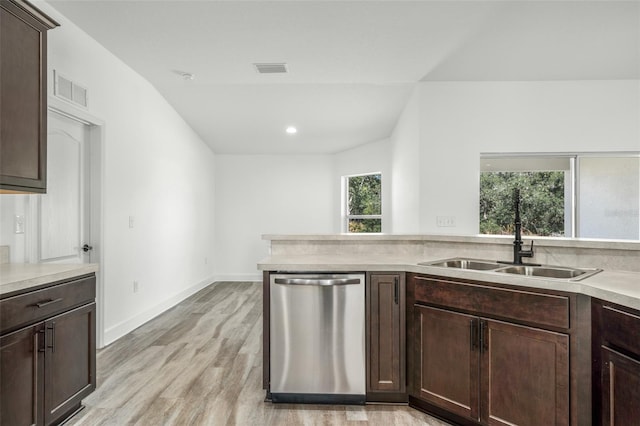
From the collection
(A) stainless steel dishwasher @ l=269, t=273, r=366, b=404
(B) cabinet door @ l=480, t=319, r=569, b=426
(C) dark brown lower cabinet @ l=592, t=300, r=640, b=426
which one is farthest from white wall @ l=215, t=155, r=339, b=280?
(C) dark brown lower cabinet @ l=592, t=300, r=640, b=426

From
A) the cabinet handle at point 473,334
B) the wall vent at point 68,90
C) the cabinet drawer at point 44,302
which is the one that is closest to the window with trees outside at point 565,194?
the cabinet handle at point 473,334

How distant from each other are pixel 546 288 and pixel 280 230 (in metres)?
5.33

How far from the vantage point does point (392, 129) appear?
535cm

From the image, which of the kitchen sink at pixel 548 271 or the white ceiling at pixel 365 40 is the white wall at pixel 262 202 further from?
the kitchen sink at pixel 548 271

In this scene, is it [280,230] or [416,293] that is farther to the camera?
[280,230]

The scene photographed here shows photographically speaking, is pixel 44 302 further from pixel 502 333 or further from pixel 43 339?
pixel 502 333

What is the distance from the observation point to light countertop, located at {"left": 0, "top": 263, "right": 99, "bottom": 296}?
5.55 feet

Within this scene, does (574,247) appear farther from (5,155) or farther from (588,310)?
(5,155)

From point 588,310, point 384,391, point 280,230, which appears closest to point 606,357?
point 588,310

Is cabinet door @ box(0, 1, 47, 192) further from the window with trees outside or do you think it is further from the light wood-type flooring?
the window with trees outside

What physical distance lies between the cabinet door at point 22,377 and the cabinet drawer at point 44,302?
0.06m

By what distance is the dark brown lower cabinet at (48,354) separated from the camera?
1.67 m

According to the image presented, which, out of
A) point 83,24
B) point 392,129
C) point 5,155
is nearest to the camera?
point 5,155

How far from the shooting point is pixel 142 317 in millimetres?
4012
